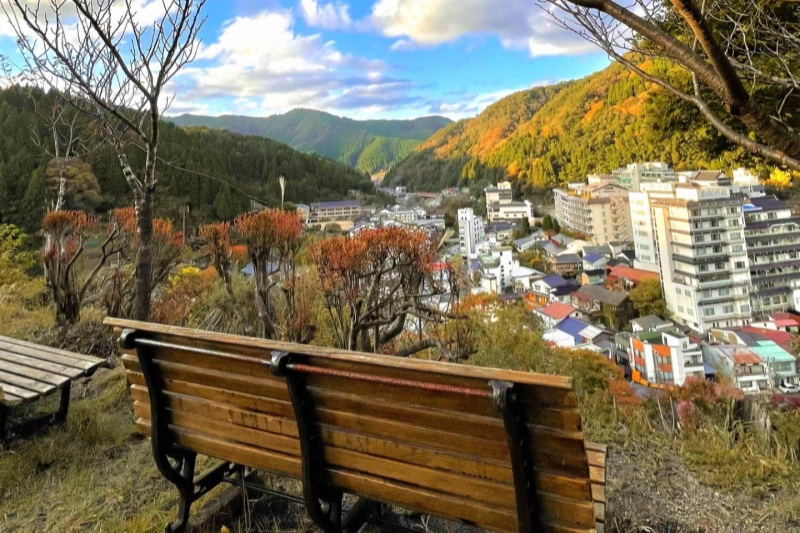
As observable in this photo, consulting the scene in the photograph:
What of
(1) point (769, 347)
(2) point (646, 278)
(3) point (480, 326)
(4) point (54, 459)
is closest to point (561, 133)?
(2) point (646, 278)

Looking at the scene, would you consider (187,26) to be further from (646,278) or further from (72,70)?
(646,278)

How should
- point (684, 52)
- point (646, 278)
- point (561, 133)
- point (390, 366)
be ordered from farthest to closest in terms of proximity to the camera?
point (561, 133) < point (646, 278) < point (684, 52) < point (390, 366)

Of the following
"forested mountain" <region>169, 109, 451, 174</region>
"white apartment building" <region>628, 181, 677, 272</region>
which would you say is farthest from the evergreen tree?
"forested mountain" <region>169, 109, 451, 174</region>

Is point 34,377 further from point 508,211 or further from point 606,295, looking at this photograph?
point 508,211

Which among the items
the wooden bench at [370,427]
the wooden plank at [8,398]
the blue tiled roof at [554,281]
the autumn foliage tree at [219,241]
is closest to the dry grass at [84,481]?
the wooden plank at [8,398]

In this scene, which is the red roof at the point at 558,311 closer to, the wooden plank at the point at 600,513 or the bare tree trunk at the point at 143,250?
the bare tree trunk at the point at 143,250
